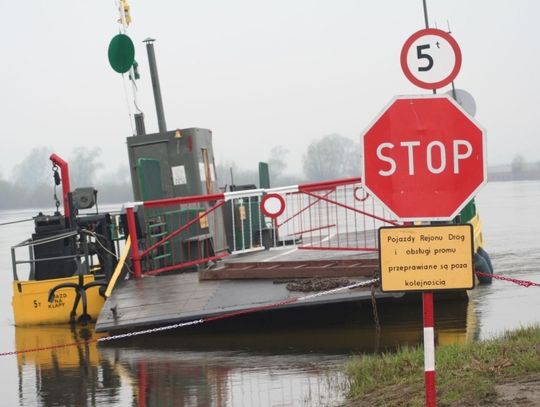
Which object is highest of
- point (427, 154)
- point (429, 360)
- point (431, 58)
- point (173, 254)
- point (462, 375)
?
point (431, 58)

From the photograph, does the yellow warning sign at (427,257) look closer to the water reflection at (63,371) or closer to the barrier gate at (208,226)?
the water reflection at (63,371)

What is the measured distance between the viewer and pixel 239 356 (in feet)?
37.8

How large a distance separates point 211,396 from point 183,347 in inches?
125

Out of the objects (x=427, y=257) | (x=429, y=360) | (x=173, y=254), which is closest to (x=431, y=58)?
(x=427, y=257)

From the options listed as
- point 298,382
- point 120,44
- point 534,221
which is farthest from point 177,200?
point 534,221

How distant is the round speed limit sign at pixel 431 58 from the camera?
7086 mm

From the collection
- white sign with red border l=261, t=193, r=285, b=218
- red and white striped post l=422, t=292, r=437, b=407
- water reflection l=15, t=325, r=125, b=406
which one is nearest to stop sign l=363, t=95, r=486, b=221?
red and white striped post l=422, t=292, r=437, b=407

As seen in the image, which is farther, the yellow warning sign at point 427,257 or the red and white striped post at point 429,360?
the red and white striped post at point 429,360

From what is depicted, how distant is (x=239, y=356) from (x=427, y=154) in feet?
18.3

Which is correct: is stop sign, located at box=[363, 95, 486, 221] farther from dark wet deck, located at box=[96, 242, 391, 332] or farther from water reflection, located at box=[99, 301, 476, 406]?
dark wet deck, located at box=[96, 242, 391, 332]

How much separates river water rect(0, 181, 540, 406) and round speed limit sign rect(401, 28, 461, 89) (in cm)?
274

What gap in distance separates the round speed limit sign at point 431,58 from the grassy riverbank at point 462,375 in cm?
212

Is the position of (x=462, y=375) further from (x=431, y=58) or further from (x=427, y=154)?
(x=431, y=58)

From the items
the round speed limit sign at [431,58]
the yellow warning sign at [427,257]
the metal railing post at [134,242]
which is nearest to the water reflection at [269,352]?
the yellow warning sign at [427,257]
